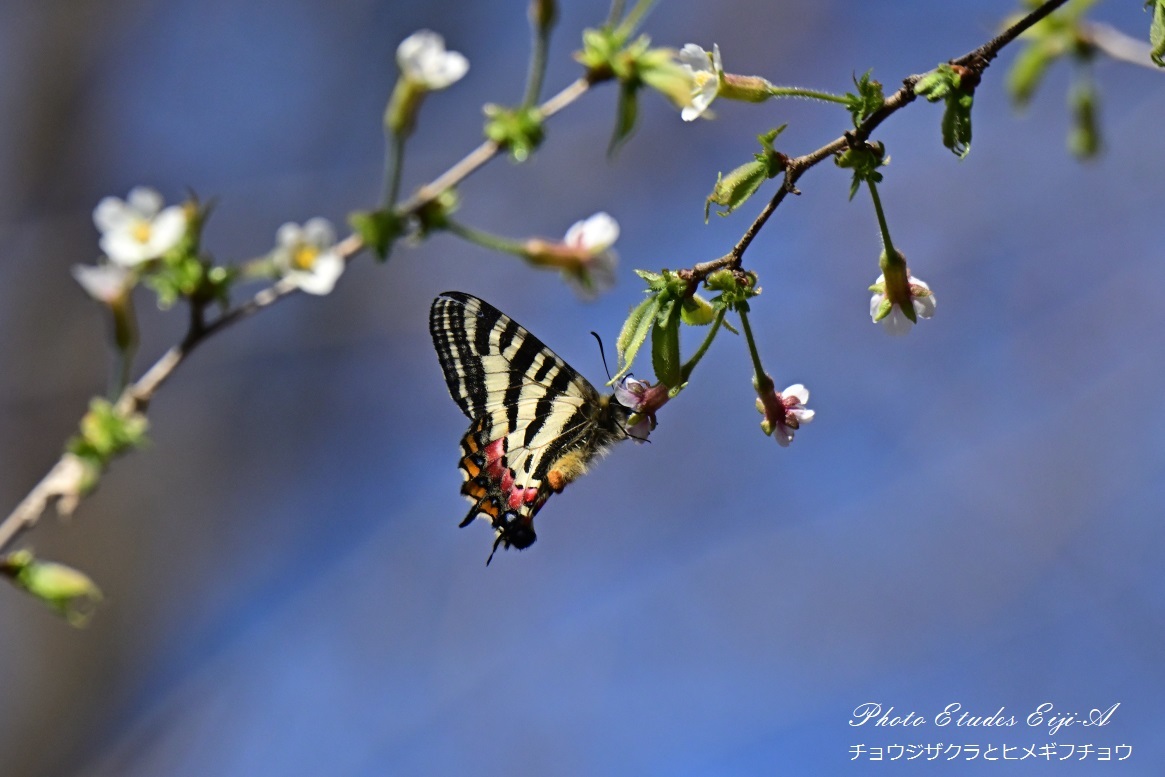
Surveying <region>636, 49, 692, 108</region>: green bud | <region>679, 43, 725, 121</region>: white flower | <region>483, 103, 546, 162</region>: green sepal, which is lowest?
<region>483, 103, 546, 162</region>: green sepal

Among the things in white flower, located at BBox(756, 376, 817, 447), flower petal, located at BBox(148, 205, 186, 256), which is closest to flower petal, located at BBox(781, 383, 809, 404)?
white flower, located at BBox(756, 376, 817, 447)

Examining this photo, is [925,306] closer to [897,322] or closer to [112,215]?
[897,322]

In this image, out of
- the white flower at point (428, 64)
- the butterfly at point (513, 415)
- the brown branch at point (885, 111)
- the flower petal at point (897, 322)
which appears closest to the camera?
the white flower at point (428, 64)

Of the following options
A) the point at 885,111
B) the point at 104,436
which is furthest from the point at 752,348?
the point at 104,436

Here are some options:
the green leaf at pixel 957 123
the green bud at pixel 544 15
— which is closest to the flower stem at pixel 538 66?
the green bud at pixel 544 15

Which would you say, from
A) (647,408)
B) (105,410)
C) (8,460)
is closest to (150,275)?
(105,410)

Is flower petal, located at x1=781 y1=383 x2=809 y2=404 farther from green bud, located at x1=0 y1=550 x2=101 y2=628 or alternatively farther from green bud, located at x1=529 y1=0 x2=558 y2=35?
green bud, located at x1=0 y1=550 x2=101 y2=628

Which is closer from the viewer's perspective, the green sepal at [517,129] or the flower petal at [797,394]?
the green sepal at [517,129]

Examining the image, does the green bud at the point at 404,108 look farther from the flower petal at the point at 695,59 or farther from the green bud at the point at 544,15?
the flower petal at the point at 695,59
